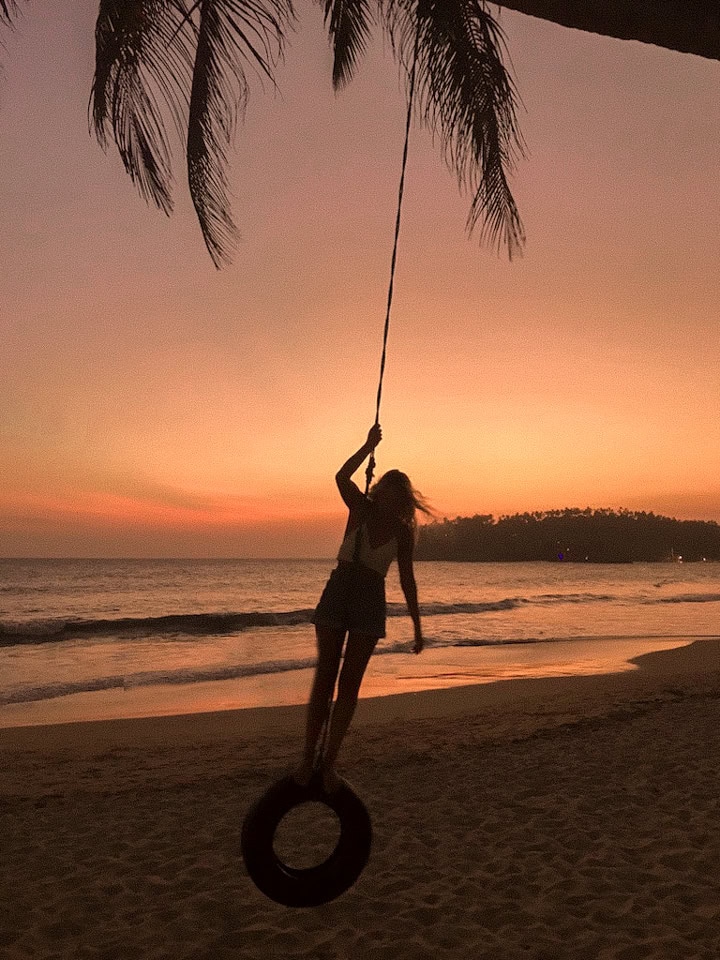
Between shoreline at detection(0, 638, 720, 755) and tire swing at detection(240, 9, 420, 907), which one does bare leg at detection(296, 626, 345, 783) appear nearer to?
tire swing at detection(240, 9, 420, 907)

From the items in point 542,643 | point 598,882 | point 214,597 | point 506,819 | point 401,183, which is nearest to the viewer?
point 401,183

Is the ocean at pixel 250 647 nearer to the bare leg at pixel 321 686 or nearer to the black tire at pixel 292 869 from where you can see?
the black tire at pixel 292 869

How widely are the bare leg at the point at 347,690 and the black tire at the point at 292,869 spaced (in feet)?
0.39

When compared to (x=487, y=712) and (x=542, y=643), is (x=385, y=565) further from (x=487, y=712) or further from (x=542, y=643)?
(x=542, y=643)

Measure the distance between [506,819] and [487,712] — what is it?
4.97 m

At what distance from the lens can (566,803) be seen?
6180 millimetres

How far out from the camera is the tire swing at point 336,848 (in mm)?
3260

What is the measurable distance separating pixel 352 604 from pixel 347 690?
399 mm

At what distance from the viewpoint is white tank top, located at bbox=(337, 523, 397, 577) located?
323cm

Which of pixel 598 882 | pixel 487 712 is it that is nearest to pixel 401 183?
pixel 598 882

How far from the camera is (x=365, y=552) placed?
10.7 ft

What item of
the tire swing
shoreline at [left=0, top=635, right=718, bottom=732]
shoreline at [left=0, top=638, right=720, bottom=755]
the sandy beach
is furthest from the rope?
shoreline at [left=0, top=635, right=718, bottom=732]

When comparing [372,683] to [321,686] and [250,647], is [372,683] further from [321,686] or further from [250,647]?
[321,686]

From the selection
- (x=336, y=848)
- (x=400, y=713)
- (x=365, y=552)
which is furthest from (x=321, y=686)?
(x=400, y=713)
